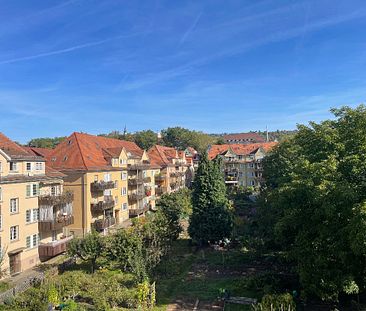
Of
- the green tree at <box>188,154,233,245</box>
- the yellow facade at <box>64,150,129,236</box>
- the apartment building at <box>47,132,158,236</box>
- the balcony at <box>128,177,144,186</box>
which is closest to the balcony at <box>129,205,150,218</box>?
the apartment building at <box>47,132,158,236</box>

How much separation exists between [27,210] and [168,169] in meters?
45.4

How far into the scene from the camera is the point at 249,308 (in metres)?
22.5

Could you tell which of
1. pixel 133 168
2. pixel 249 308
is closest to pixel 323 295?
pixel 249 308

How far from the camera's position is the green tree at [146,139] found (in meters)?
112

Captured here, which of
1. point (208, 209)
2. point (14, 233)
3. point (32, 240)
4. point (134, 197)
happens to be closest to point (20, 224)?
point (14, 233)

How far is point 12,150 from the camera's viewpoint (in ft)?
105

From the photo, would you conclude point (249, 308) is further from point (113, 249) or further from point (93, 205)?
point (93, 205)

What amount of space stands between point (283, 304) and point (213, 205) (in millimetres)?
18743

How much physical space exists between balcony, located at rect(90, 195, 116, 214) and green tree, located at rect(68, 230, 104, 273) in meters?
13.6

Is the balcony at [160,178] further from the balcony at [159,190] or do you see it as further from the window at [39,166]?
the window at [39,166]

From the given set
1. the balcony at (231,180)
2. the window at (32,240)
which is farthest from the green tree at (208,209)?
the balcony at (231,180)

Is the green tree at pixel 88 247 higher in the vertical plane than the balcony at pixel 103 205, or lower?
lower

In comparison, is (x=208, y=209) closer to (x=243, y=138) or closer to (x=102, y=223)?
(x=102, y=223)

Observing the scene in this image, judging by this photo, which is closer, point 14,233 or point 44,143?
point 14,233
